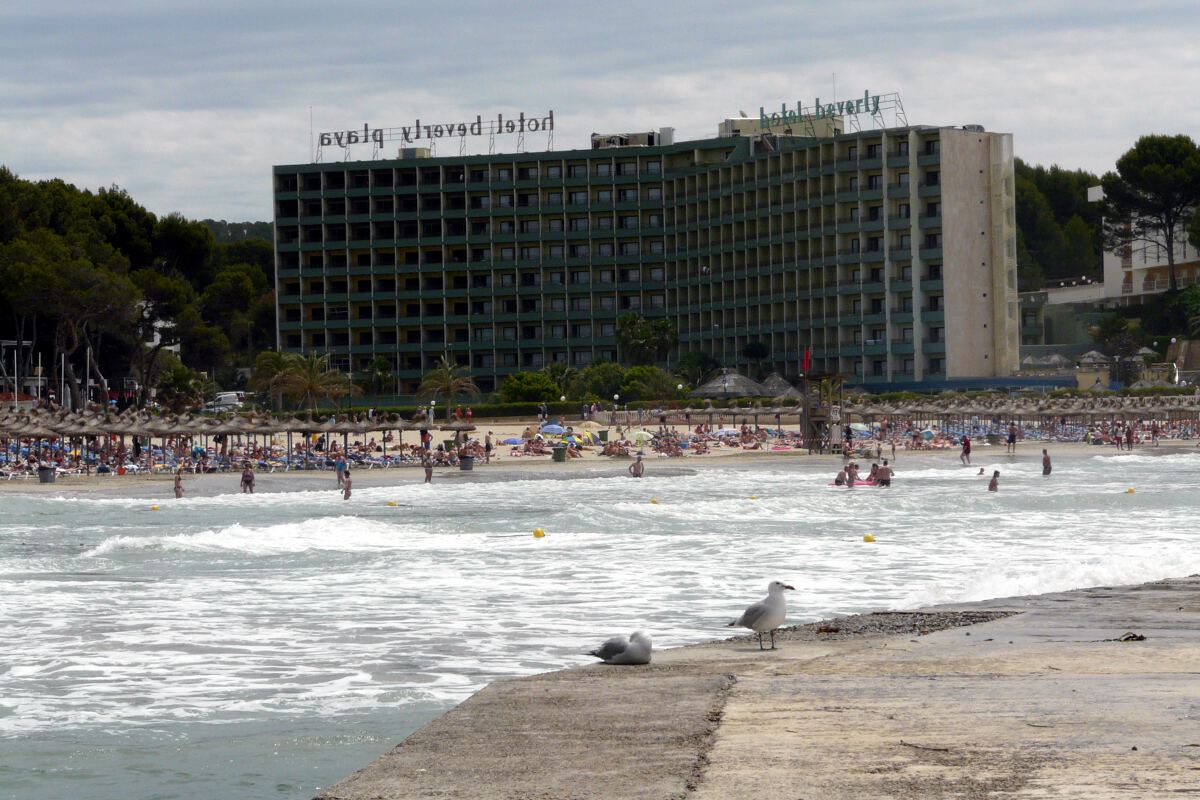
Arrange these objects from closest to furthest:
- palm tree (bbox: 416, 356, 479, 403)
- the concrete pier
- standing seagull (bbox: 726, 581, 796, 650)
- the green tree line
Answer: the concrete pier → standing seagull (bbox: 726, 581, 796, 650) → the green tree line → palm tree (bbox: 416, 356, 479, 403)

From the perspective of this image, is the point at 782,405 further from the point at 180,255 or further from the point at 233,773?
the point at 233,773

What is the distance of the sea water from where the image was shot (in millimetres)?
12227

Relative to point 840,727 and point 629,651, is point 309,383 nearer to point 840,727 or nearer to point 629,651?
point 629,651

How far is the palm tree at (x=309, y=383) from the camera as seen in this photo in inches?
3570

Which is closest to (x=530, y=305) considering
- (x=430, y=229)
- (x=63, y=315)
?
(x=430, y=229)

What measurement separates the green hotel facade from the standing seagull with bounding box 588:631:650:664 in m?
88.2

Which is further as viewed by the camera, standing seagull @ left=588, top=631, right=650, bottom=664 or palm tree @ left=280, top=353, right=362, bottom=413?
palm tree @ left=280, top=353, right=362, bottom=413

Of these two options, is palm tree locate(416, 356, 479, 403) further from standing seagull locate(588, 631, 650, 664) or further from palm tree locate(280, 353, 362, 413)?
standing seagull locate(588, 631, 650, 664)

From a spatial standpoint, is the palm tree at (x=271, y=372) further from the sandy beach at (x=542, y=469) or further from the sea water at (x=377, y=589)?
the sea water at (x=377, y=589)

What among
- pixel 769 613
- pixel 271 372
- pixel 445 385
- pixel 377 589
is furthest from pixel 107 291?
pixel 769 613

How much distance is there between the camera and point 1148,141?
107750 mm

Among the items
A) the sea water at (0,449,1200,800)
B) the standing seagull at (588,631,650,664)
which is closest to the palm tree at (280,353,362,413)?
the sea water at (0,449,1200,800)

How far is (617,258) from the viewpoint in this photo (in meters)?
113

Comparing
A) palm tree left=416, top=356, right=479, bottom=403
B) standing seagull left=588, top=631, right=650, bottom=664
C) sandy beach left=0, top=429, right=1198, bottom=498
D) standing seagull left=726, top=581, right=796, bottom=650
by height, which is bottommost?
sandy beach left=0, top=429, right=1198, bottom=498
